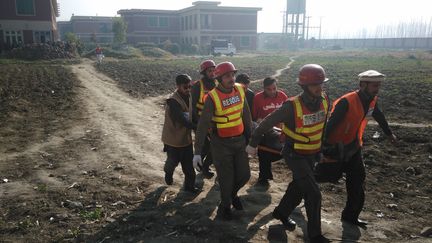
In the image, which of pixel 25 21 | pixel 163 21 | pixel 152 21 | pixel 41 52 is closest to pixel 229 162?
pixel 41 52

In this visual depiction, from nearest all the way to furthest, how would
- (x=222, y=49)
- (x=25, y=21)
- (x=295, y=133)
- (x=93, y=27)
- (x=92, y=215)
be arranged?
(x=295, y=133)
(x=92, y=215)
(x=25, y=21)
(x=222, y=49)
(x=93, y=27)

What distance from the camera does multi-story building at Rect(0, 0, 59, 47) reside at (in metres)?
37.4

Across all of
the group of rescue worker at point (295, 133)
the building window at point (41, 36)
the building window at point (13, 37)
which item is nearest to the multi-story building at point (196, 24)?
the building window at point (41, 36)

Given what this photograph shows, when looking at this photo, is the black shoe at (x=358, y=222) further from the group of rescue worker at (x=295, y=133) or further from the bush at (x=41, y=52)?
the bush at (x=41, y=52)

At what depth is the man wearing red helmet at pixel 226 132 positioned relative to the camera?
4410 mm

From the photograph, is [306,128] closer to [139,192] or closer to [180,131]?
[180,131]

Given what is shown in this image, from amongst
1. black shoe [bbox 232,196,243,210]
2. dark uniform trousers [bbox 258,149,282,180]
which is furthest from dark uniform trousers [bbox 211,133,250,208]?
dark uniform trousers [bbox 258,149,282,180]

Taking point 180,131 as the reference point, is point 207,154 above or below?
below

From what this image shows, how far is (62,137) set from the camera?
8578 mm

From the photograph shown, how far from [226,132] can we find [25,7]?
1617 inches

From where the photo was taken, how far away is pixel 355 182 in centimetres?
445

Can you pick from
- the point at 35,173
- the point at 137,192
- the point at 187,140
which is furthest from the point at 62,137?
the point at 187,140

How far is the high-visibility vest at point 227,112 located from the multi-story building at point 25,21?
38213 millimetres

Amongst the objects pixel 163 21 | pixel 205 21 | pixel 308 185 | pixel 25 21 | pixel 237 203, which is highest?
pixel 163 21
